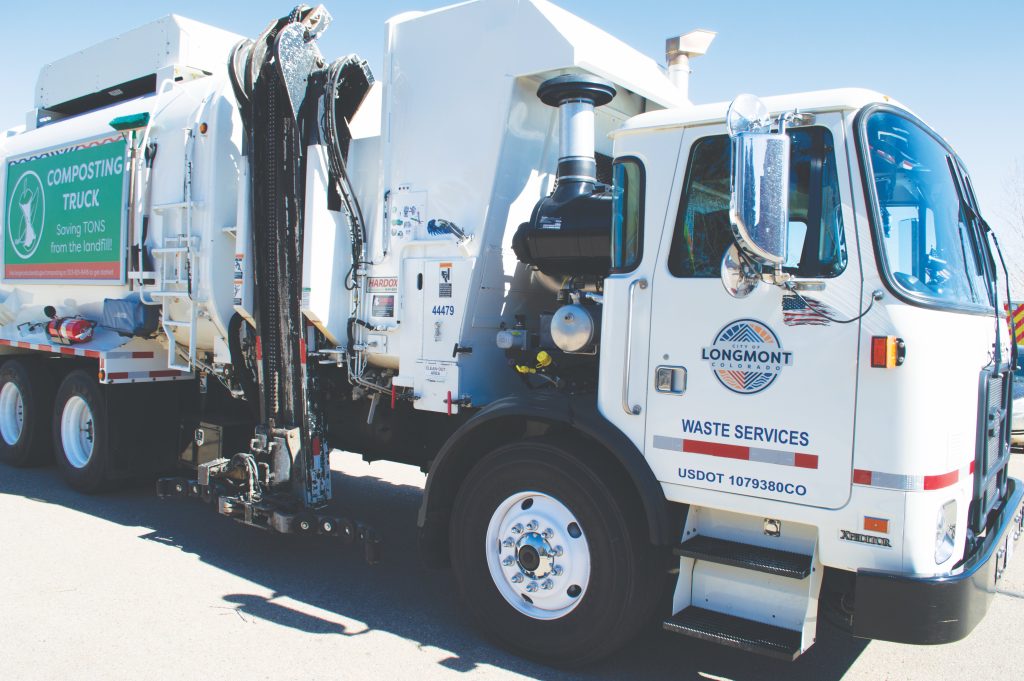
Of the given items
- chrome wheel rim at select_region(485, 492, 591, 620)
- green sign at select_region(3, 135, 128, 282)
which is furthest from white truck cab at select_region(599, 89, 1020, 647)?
green sign at select_region(3, 135, 128, 282)

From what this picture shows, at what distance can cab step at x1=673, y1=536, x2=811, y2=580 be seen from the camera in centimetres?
339

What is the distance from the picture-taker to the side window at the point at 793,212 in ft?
11.1

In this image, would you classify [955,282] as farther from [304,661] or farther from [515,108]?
[304,661]

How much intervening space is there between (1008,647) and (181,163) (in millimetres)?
5956

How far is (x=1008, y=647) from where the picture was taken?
435 cm

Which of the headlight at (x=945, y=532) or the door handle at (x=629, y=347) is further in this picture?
the door handle at (x=629, y=347)

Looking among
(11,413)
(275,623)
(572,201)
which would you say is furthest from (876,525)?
(11,413)

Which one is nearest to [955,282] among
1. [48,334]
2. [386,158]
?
[386,158]

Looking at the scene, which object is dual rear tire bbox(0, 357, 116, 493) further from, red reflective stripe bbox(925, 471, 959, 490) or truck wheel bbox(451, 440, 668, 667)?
red reflective stripe bbox(925, 471, 959, 490)

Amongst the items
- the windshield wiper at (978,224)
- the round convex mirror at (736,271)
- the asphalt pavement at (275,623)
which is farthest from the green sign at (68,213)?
the windshield wiper at (978,224)

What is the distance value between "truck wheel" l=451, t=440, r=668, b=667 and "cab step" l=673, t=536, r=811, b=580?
0.23 m

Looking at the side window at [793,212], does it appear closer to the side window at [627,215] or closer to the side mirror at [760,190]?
the side window at [627,215]

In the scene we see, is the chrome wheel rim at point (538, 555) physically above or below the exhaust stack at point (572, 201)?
below

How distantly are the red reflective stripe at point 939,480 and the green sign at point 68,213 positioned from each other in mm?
5763
